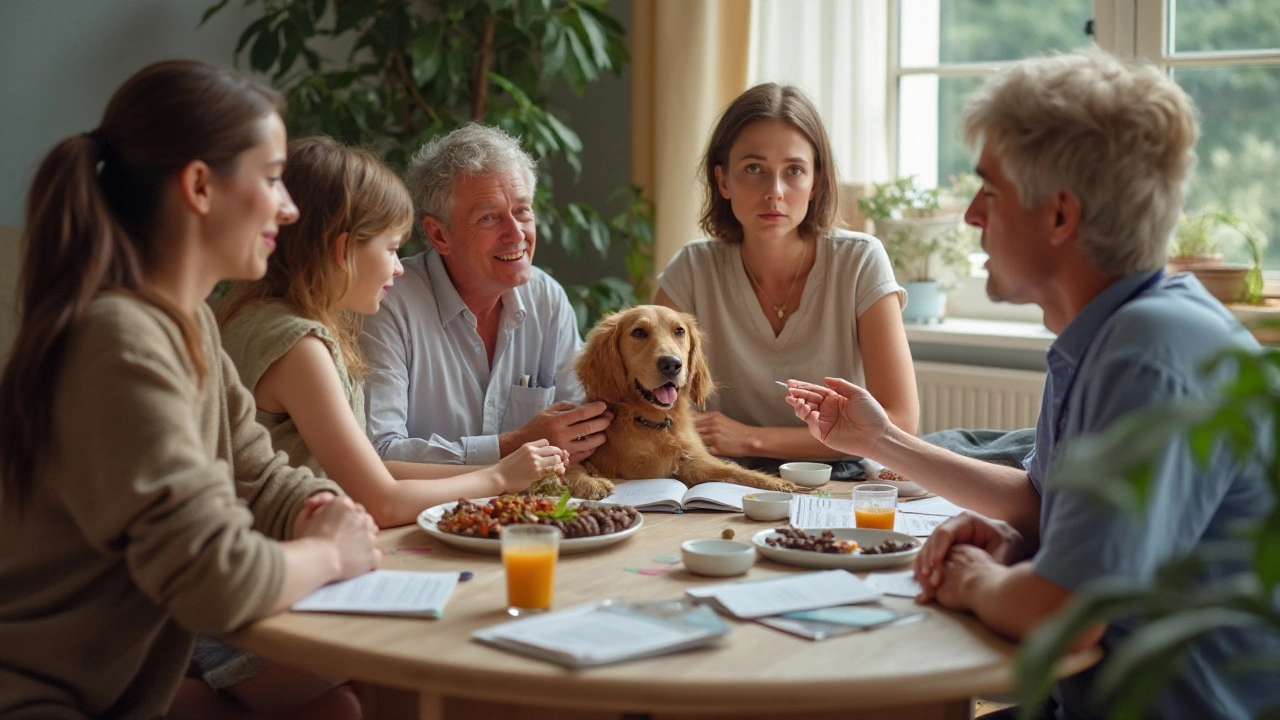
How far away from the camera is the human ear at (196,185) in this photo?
4.78 feet

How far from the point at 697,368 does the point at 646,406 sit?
0.22 m

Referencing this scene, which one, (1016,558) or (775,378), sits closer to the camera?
(1016,558)

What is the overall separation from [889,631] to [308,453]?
100 centimetres

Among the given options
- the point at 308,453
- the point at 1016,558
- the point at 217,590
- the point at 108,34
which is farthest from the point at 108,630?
the point at 108,34

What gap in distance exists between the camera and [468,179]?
2586 millimetres

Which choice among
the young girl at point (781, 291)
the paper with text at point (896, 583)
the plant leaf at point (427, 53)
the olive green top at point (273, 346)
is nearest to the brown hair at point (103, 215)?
the olive green top at point (273, 346)

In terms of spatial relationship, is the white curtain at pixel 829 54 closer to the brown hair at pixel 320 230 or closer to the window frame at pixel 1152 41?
the window frame at pixel 1152 41

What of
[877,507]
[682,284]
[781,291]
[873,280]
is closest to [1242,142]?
[873,280]

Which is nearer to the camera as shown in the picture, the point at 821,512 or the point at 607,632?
the point at 607,632

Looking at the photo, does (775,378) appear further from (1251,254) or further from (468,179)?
(1251,254)

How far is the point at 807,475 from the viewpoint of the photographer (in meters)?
2.24

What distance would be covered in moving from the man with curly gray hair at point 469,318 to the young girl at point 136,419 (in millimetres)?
922

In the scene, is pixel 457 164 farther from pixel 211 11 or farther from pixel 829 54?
pixel 829 54

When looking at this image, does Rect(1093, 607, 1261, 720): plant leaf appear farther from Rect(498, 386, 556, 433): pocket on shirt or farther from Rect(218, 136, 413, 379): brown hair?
Rect(498, 386, 556, 433): pocket on shirt
